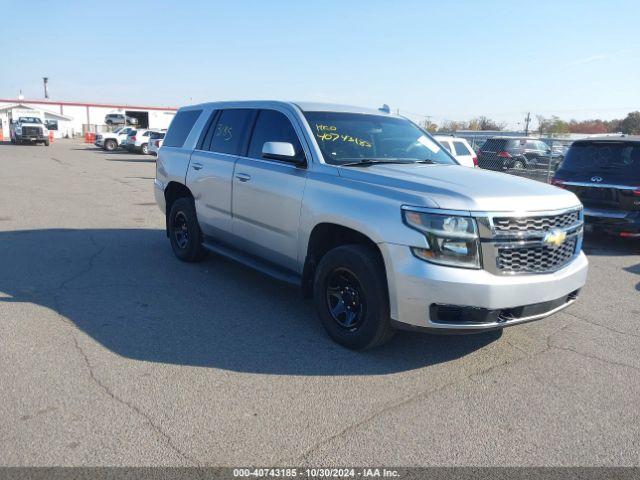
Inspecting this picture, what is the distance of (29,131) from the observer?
39.8 m

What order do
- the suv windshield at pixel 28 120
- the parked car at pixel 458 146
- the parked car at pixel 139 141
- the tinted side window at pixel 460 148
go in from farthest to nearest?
the suv windshield at pixel 28 120, the parked car at pixel 139 141, the tinted side window at pixel 460 148, the parked car at pixel 458 146

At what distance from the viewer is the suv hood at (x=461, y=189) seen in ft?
11.9

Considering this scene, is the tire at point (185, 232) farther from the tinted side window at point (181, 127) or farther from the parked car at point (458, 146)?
the parked car at point (458, 146)

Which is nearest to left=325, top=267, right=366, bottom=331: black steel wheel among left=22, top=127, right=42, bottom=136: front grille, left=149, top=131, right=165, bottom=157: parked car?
left=149, top=131, right=165, bottom=157: parked car

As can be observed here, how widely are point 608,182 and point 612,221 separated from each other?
62 centimetres

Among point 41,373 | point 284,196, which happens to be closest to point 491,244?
point 284,196

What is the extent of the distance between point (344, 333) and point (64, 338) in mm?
2275

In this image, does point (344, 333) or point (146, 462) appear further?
point (344, 333)

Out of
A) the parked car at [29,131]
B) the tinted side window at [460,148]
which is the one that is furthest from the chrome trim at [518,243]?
the parked car at [29,131]

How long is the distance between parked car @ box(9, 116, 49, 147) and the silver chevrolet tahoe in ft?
132

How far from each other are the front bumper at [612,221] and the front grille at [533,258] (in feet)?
15.8

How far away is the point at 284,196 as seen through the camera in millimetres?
4746

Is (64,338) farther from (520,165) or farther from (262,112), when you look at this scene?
(520,165)

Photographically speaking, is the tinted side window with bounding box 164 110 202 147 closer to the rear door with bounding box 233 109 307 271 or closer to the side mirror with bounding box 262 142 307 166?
the rear door with bounding box 233 109 307 271
